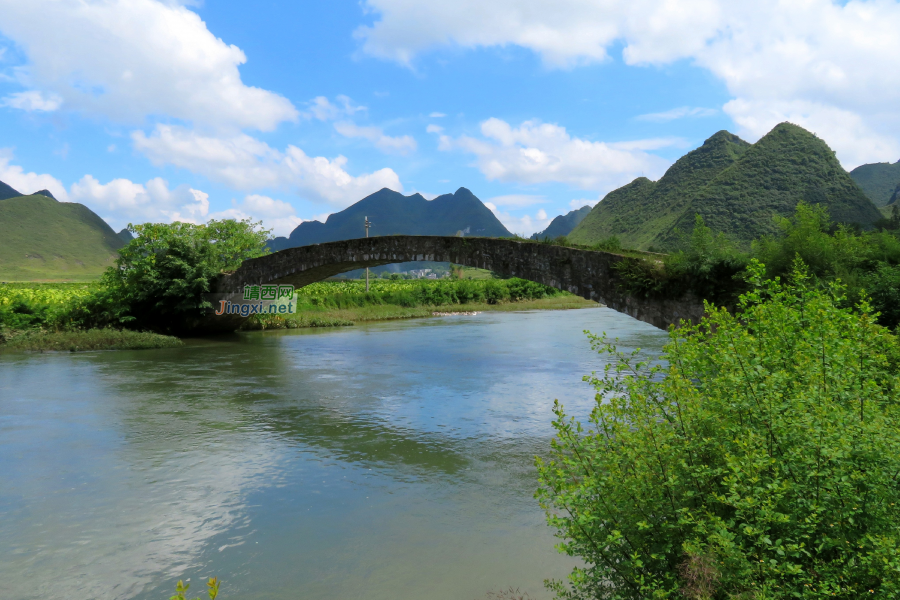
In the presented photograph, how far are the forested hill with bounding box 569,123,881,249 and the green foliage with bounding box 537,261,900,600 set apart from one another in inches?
2109

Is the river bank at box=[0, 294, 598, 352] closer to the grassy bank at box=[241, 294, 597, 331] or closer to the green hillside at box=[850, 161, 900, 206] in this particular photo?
the grassy bank at box=[241, 294, 597, 331]

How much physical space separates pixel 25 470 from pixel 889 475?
8293 mm

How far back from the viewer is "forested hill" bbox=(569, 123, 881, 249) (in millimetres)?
66938

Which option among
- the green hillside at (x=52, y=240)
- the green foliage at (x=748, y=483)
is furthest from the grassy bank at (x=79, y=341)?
the green hillside at (x=52, y=240)

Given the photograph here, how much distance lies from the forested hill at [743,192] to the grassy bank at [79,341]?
4727 cm

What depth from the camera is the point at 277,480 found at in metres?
6.60

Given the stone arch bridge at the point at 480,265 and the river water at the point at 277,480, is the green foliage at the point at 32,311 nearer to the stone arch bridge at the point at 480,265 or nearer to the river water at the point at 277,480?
the river water at the point at 277,480

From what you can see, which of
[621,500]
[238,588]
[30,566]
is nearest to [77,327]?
[30,566]

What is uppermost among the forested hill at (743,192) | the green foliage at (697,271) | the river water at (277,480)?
the forested hill at (743,192)

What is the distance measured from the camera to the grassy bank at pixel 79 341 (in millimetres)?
16812

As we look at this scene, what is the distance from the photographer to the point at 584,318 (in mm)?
29844

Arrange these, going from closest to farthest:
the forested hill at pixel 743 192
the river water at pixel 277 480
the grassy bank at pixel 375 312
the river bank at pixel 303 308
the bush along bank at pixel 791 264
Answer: the river water at pixel 277 480 → the bush along bank at pixel 791 264 → the river bank at pixel 303 308 → the grassy bank at pixel 375 312 → the forested hill at pixel 743 192

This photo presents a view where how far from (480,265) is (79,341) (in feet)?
39.2

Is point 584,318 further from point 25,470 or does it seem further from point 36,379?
point 25,470
